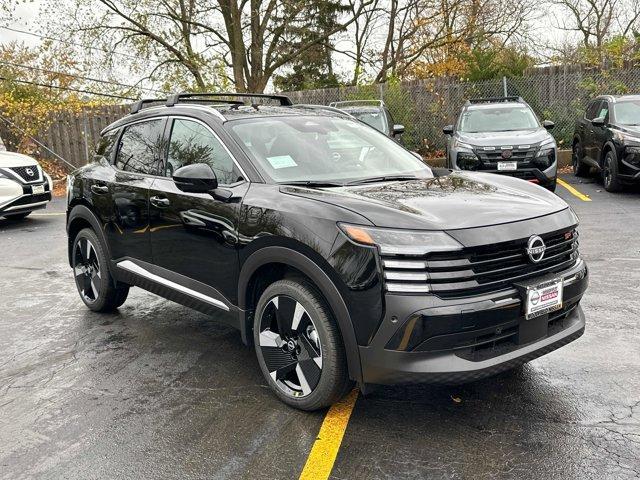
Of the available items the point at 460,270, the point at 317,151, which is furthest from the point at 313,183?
the point at 460,270

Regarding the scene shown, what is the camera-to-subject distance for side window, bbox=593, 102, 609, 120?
11.3 meters

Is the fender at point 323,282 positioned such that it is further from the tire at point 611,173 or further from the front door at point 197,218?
the tire at point 611,173

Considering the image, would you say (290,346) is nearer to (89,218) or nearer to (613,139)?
(89,218)

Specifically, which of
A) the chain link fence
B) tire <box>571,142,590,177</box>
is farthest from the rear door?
the chain link fence

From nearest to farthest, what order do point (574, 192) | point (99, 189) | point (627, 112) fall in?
point (99, 189), point (627, 112), point (574, 192)

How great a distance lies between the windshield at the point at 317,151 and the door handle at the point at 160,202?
2.32ft

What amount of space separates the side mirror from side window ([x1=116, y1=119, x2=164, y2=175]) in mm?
930

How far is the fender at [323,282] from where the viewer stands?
300cm

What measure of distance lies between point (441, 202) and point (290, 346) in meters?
1.16

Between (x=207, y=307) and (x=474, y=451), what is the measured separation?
6.30 feet

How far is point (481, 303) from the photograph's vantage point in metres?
2.86

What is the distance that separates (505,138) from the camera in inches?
410

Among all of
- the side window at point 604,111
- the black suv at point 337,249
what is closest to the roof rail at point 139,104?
the black suv at point 337,249

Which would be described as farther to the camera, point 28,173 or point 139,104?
point 28,173
